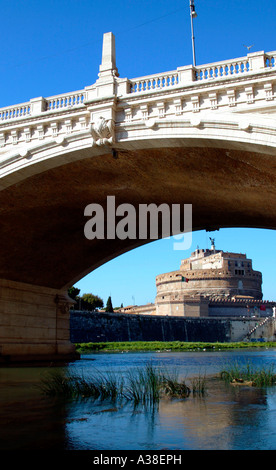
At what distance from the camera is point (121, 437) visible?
638cm

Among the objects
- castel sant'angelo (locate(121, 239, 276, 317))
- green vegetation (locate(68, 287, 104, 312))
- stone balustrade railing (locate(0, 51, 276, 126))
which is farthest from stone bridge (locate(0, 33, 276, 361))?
green vegetation (locate(68, 287, 104, 312))

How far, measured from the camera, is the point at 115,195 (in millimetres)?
19734

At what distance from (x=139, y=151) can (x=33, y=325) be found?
14.3 m

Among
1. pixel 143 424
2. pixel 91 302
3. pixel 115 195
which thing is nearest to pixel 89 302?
pixel 91 302

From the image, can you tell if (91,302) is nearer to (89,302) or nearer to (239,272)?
(89,302)

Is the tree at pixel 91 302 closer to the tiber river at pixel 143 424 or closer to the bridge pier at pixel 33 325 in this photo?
the bridge pier at pixel 33 325

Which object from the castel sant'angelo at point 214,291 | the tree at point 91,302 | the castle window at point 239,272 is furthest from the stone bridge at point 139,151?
the castle window at point 239,272

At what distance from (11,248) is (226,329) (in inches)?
2166

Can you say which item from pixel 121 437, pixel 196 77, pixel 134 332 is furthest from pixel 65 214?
pixel 134 332

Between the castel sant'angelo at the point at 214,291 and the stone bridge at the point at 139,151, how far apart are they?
53.3m

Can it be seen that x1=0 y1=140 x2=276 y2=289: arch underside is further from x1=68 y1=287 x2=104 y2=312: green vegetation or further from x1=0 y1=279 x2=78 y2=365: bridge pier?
x1=68 y1=287 x2=104 y2=312: green vegetation

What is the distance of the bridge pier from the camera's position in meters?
24.0

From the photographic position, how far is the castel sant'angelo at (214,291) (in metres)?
75.8

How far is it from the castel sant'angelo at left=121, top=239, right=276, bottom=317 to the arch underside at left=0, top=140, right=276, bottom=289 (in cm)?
5029
